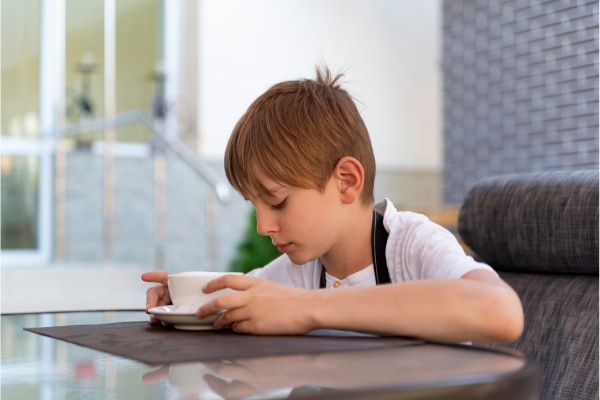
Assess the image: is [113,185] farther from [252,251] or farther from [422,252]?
[422,252]

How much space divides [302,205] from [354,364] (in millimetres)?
542

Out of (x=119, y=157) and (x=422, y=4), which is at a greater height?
(x=422, y=4)

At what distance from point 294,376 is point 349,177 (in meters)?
0.65

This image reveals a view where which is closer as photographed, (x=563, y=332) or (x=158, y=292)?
(x=158, y=292)

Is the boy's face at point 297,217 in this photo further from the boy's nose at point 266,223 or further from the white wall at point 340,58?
the white wall at point 340,58

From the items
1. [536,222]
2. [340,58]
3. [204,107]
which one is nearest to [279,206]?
[536,222]

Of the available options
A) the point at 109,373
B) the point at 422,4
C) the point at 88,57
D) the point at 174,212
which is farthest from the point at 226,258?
the point at 109,373

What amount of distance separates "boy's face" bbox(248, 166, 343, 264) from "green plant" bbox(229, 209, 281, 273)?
4.34 meters

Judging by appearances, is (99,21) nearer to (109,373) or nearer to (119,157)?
(119,157)

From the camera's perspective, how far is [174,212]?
632 centimetres

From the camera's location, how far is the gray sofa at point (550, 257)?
1345 mm

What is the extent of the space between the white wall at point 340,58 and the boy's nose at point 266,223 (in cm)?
523

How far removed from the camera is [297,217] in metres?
1.20

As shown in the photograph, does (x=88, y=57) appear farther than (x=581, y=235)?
Yes
